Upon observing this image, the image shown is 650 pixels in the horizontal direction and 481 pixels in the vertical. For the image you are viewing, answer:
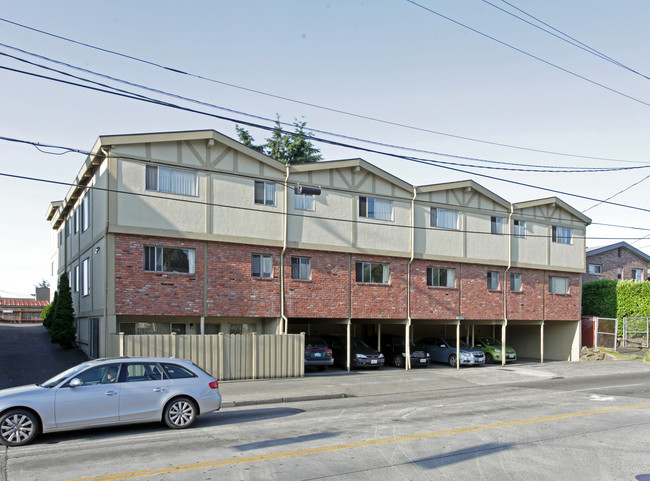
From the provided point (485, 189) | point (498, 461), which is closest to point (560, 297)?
point (485, 189)

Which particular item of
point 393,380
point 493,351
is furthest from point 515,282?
point 393,380

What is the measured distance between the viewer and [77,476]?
870 cm

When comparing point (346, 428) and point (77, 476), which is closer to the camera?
point (77, 476)

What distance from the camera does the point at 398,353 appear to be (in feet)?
95.2

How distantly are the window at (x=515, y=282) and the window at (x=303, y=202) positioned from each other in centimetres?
1270

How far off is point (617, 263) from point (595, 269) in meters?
2.47

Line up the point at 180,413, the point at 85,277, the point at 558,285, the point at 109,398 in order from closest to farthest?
the point at 109,398 → the point at 180,413 → the point at 85,277 → the point at 558,285

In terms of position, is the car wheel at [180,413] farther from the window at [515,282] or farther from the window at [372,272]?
the window at [515,282]

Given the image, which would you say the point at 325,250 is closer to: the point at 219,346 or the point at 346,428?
the point at 219,346

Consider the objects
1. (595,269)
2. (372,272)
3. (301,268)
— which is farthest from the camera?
(595,269)

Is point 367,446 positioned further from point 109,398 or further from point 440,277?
Result: point 440,277

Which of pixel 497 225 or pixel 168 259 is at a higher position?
pixel 497 225

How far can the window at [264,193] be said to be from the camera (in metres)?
24.2

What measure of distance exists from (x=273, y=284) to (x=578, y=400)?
11.8m
